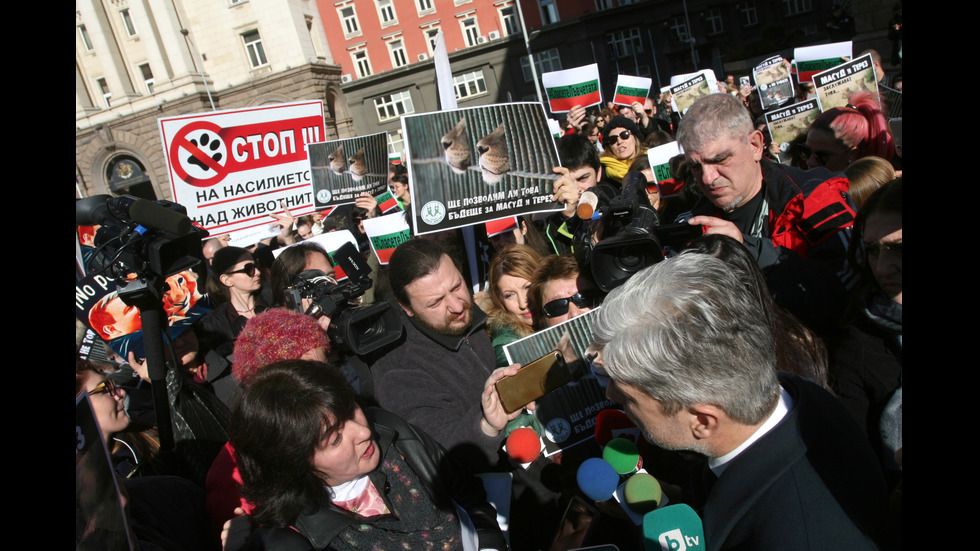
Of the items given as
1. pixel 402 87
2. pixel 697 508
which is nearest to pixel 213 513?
pixel 697 508

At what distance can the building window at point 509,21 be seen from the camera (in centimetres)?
3375

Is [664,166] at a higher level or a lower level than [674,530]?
higher

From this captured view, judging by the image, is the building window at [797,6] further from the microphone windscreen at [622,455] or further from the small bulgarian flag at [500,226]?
the microphone windscreen at [622,455]

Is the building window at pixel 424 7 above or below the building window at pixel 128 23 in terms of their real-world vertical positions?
below

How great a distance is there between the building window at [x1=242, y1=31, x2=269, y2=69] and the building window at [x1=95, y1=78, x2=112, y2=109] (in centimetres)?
753

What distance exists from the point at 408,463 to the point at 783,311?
1409mm

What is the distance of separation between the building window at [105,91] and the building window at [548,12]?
24.5m

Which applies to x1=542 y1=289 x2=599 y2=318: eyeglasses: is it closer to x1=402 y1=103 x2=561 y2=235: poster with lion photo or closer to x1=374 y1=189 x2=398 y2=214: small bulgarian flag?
x1=402 y1=103 x2=561 y2=235: poster with lion photo

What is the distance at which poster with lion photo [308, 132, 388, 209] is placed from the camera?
4.95m

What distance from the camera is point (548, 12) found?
3400cm

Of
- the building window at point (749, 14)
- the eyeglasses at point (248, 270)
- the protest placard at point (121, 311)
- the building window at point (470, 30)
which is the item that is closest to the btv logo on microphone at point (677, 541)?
the protest placard at point (121, 311)

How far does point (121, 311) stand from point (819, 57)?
683 cm

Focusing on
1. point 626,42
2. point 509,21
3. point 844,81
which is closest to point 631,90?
point 844,81

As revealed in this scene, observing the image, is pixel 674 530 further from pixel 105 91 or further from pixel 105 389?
pixel 105 91
